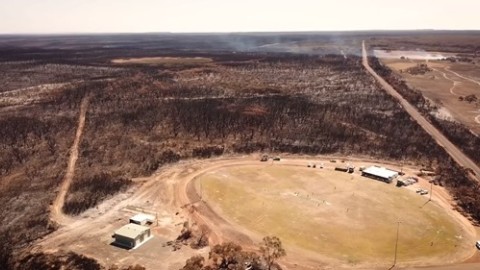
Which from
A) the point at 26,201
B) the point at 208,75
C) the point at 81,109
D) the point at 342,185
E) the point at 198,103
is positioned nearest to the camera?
the point at 26,201

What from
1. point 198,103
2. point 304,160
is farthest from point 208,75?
point 304,160

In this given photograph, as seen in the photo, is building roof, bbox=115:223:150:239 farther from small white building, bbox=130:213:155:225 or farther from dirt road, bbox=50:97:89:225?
dirt road, bbox=50:97:89:225

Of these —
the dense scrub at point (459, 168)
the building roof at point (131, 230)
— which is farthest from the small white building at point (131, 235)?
the dense scrub at point (459, 168)

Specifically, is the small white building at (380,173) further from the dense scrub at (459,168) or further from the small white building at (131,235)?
the small white building at (131,235)

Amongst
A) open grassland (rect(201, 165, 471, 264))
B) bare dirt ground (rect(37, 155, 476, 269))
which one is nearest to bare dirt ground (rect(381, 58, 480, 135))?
open grassland (rect(201, 165, 471, 264))

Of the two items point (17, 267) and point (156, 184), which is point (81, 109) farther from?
point (17, 267)

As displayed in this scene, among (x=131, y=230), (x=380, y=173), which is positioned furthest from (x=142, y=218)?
(x=380, y=173)
